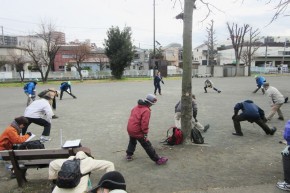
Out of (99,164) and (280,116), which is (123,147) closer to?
(99,164)

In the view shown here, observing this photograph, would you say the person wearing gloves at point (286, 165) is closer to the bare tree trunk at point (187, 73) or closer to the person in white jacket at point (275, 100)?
the bare tree trunk at point (187, 73)

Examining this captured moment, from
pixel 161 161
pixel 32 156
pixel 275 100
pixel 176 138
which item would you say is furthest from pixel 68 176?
pixel 275 100

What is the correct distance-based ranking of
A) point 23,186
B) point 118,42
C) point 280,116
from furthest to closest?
point 118,42, point 280,116, point 23,186

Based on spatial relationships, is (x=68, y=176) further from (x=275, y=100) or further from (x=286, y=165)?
(x=275, y=100)

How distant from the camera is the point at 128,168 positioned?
5.68 meters

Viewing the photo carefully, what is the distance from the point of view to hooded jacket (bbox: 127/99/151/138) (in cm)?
563

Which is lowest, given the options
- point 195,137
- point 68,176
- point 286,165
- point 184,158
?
point 184,158

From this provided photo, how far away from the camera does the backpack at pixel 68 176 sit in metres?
3.17

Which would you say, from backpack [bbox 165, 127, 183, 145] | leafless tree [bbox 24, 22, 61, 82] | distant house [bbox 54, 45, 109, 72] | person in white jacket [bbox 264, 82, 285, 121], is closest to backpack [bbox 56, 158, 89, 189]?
backpack [bbox 165, 127, 183, 145]

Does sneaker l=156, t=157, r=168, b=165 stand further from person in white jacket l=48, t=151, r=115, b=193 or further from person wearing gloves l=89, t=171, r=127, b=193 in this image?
person wearing gloves l=89, t=171, r=127, b=193

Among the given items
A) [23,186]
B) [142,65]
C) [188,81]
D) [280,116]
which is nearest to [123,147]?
[188,81]

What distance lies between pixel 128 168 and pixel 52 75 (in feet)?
140

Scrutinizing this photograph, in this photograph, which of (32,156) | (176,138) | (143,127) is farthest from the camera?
(176,138)

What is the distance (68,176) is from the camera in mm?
3178
